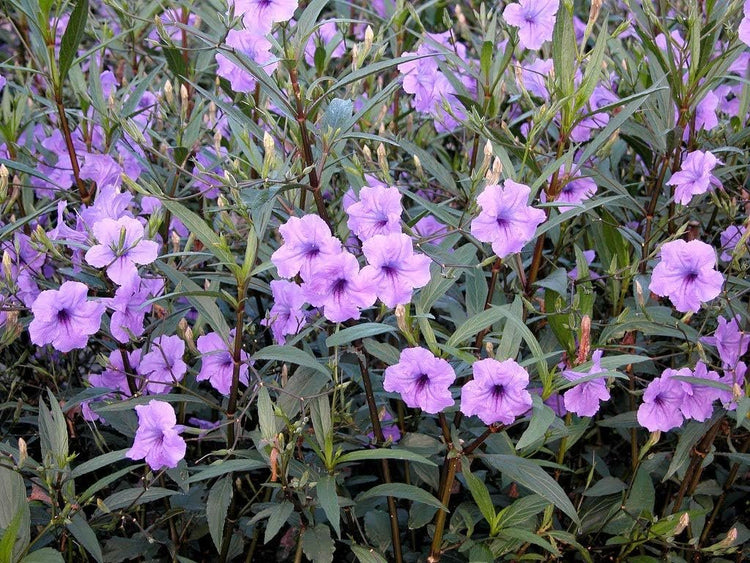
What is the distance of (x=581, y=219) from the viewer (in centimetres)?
208

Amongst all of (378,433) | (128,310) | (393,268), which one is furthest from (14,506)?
(393,268)

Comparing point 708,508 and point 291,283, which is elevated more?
point 291,283

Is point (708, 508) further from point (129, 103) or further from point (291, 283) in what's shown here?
point (129, 103)

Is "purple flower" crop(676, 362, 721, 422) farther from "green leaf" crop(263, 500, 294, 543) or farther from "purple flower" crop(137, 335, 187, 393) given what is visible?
"purple flower" crop(137, 335, 187, 393)

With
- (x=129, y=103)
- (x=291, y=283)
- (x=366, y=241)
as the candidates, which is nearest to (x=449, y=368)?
(x=366, y=241)

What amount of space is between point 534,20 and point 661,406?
2.70 feet

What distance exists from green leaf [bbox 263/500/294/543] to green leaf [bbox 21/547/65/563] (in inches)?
13.5

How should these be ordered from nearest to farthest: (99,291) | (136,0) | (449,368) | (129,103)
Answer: (449,368) < (99,291) < (129,103) < (136,0)

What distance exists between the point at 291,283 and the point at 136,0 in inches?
58.6

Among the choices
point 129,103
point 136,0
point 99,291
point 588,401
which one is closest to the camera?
point 588,401

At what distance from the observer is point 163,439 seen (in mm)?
1466

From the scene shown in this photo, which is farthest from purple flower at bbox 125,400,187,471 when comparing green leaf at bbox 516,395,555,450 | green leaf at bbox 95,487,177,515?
green leaf at bbox 516,395,555,450

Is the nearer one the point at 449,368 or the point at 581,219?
the point at 449,368

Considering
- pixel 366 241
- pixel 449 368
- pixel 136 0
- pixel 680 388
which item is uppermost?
pixel 136 0
